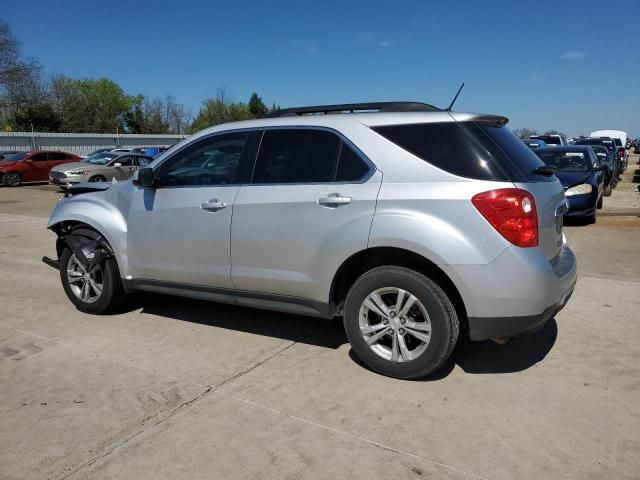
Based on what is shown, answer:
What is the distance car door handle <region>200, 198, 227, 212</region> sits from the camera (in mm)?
4227

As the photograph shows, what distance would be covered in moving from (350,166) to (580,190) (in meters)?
8.29

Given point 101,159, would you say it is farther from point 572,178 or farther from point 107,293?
point 107,293

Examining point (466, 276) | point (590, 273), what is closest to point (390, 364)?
point (466, 276)

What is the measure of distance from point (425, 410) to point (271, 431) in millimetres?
949

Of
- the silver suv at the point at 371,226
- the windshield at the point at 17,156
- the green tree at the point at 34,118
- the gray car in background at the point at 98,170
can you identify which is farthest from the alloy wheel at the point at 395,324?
the green tree at the point at 34,118

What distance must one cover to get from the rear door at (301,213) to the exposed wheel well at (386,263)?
0.09 meters

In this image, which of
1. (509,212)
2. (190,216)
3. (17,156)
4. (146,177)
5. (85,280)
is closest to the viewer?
(509,212)

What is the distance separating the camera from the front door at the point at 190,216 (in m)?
4.28

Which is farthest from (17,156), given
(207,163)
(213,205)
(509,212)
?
(509,212)

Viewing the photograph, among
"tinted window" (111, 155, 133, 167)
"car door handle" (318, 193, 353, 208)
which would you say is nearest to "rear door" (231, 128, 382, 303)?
"car door handle" (318, 193, 353, 208)

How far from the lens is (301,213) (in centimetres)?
385

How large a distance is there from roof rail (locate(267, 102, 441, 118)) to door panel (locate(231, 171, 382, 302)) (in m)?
0.62

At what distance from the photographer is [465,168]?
3.41m

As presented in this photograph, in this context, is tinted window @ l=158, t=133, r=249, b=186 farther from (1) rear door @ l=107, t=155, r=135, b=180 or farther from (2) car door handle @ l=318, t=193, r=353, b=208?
(1) rear door @ l=107, t=155, r=135, b=180
